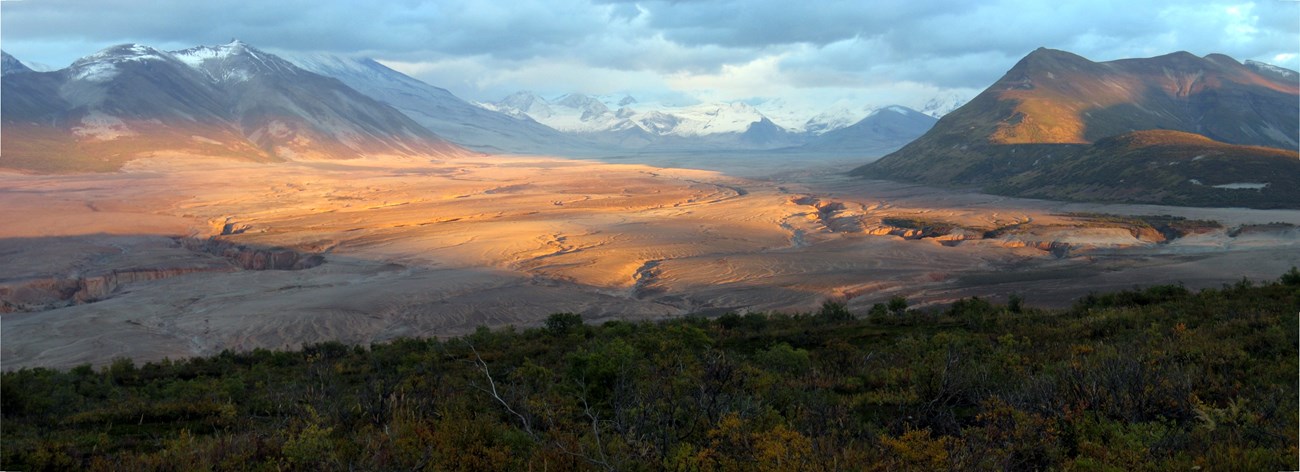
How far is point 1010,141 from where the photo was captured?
12725 cm

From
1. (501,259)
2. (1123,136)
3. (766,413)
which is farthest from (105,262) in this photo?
(1123,136)

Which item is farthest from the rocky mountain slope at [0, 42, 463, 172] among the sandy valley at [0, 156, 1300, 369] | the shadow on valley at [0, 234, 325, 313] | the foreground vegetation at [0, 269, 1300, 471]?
the foreground vegetation at [0, 269, 1300, 471]

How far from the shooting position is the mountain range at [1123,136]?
282ft

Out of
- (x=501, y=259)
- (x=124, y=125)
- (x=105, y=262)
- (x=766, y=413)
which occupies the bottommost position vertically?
(x=501, y=259)

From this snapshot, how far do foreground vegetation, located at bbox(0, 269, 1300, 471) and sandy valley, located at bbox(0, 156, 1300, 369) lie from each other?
65.6ft

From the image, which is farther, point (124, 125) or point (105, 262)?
point (124, 125)

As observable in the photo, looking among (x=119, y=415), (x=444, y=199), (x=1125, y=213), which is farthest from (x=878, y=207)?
(x=119, y=415)

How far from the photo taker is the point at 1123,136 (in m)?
108

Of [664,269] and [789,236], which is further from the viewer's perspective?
[789,236]

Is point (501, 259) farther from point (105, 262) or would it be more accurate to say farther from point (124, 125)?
point (124, 125)

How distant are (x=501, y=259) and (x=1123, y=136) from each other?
98.1 metres

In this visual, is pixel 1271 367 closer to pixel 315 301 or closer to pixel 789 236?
pixel 315 301

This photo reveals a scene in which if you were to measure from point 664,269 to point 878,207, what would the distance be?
145ft

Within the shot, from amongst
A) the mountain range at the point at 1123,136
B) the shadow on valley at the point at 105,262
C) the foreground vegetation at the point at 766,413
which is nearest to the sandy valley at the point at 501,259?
the shadow on valley at the point at 105,262
